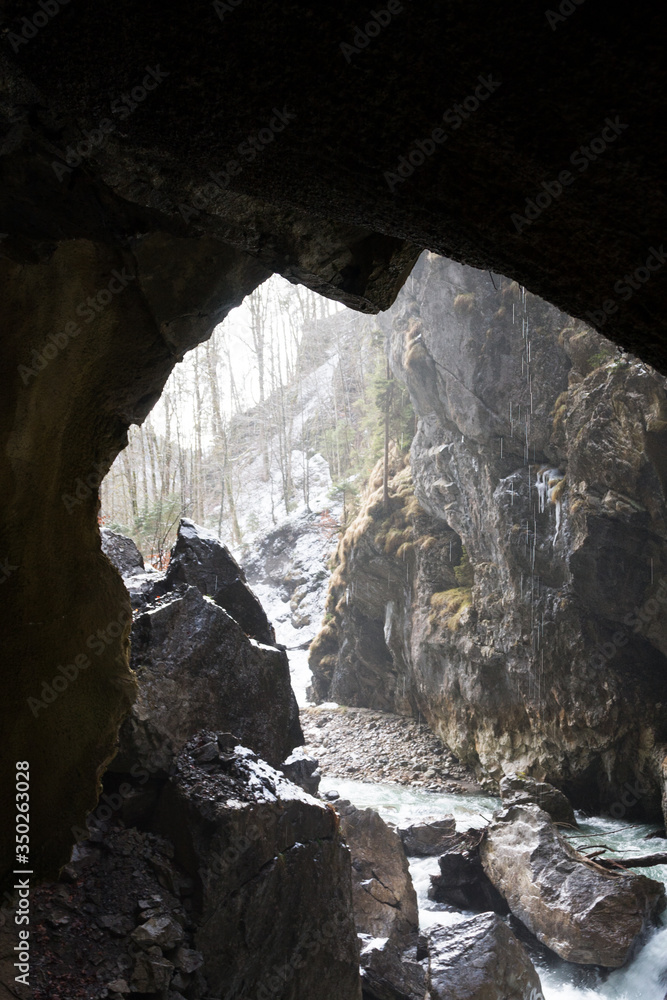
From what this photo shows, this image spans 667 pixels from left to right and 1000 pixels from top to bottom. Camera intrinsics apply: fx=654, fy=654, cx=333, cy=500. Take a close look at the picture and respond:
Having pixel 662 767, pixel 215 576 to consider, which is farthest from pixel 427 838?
pixel 215 576

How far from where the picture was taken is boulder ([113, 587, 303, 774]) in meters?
6.35

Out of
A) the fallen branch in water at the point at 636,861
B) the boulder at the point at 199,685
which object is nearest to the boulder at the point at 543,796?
the fallen branch in water at the point at 636,861

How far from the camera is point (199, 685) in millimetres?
7102

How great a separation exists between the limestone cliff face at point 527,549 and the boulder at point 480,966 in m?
5.48

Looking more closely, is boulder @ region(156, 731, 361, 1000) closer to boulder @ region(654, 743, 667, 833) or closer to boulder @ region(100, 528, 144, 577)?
boulder @ region(100, 528, 144, 577)

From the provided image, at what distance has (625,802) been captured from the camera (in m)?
11.5

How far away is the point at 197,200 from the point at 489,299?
13.3 meters

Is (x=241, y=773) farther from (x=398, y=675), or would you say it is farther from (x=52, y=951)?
(x=398, y=675)

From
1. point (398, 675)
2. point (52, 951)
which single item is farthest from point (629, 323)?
point (398, 675)

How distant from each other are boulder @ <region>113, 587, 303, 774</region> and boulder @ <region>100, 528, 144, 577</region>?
4.50 ft

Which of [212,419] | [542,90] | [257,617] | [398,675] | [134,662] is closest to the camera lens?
[542,90]

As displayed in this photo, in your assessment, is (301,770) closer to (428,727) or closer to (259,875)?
(259,875)

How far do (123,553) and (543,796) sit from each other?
791cm

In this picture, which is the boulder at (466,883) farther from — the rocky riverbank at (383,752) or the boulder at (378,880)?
the rocky riverbank at (383,752)
